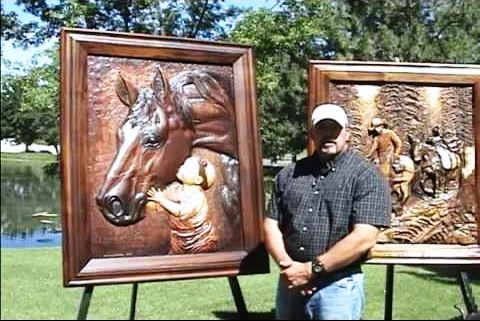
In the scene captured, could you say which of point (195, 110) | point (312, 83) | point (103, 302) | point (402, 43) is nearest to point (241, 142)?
point (195, 110)

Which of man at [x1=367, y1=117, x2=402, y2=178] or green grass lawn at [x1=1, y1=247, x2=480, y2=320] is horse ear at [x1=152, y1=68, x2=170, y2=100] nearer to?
man at [x1=367, y1=117, x2=402, y2=178]

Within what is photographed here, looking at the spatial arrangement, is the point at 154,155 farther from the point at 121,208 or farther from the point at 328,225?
the point at 328,225

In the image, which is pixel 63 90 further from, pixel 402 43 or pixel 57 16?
pixel 402 43

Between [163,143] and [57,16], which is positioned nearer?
[163,143]

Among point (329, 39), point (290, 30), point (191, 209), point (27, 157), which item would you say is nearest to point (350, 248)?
point (191, 209)

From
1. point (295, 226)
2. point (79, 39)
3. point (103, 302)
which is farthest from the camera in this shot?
point (103, 302)

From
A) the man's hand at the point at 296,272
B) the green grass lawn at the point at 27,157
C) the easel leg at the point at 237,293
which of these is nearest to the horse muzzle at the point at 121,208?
the easel leg at the point at 237,293

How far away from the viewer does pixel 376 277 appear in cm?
524

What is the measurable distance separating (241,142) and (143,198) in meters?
0.43

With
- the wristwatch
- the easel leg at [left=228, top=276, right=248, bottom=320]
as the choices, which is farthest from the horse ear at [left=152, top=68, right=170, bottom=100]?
the wristwatch

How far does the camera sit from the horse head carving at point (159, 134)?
2469mm

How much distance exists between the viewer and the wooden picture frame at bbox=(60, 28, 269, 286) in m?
2.37

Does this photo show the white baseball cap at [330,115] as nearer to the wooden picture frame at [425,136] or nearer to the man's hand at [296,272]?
the man's hand at [296,272]

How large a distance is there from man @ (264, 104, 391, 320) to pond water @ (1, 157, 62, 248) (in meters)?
3.46
